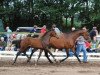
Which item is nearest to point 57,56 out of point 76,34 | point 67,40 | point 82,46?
point 82,46

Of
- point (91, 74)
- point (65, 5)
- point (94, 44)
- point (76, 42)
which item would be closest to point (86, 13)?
point (65, 5)

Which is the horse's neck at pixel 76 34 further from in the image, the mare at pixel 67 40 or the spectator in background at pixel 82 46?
the spectator in background at pixel 82 46

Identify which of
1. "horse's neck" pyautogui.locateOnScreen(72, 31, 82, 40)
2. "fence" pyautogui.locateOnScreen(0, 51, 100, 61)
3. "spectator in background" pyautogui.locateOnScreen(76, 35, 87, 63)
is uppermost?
"horse's neck" pyautogui.locateOnScreen(72, 31, 82, 40)

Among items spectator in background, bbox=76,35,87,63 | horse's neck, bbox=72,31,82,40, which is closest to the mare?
horse's neck, bbox=72,31,82,40

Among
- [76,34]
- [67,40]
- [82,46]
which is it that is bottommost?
[82,46]

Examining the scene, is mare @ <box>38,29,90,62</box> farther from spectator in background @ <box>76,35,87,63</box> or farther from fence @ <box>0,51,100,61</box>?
fence @ <box>0,51,100,61</box>

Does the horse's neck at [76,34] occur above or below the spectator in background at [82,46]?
above

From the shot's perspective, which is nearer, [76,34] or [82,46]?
[76,34]

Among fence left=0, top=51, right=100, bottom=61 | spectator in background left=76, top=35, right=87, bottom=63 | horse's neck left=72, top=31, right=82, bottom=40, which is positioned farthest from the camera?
fence left=0, top=51, right=100, bottom=61

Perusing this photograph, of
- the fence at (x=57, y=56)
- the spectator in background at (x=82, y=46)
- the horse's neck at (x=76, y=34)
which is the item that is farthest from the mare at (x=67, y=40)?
the fence at (x=57, y=56)

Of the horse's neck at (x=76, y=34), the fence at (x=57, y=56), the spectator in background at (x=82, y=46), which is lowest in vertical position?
the fence at (x=57, y=56)

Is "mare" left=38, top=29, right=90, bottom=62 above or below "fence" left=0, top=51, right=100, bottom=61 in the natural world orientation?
→ above

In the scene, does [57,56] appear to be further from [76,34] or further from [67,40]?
[76,34]

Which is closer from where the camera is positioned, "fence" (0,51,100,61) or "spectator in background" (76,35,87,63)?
"spectator in background" (76,35,87,63)
